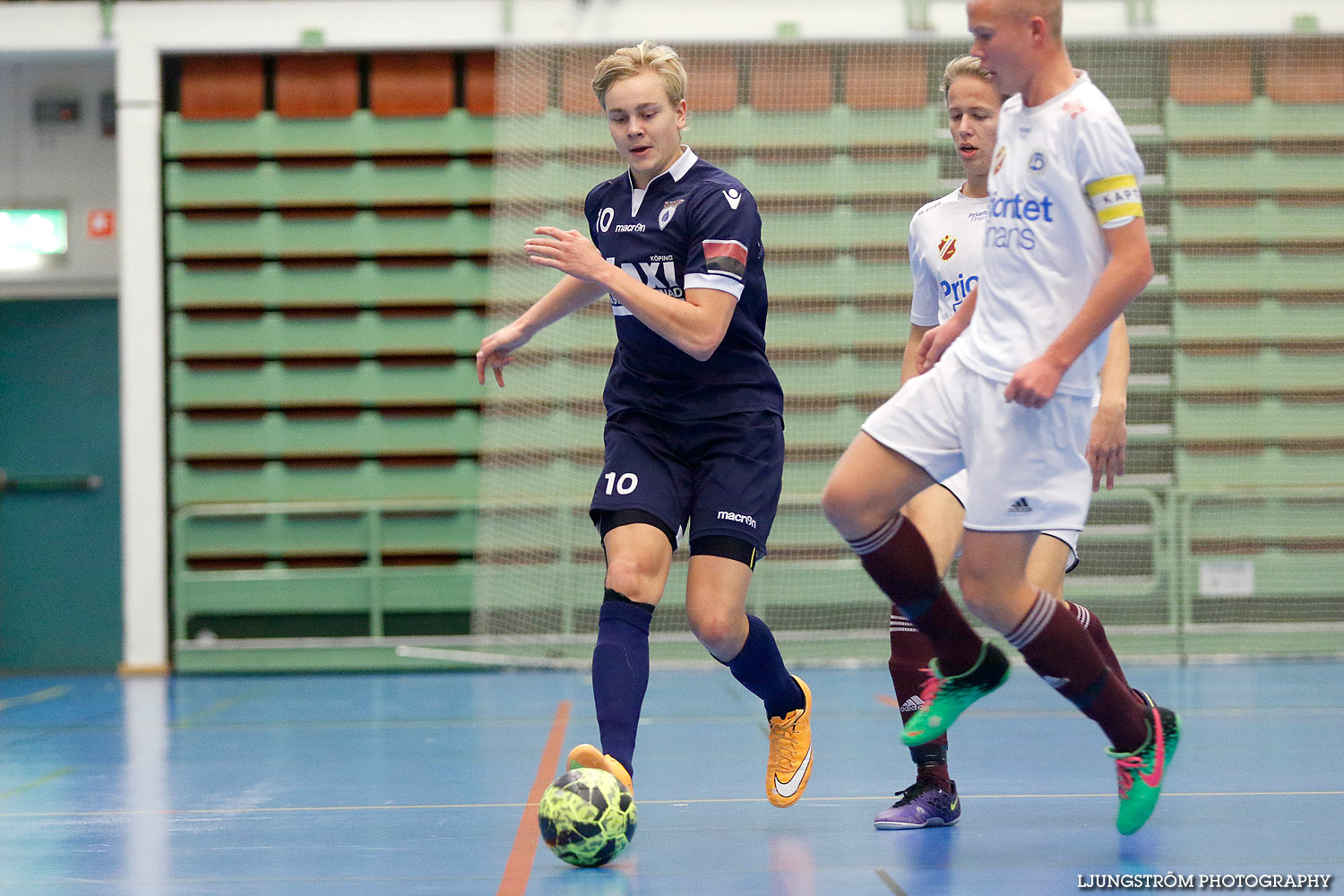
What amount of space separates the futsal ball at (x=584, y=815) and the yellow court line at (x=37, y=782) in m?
2.05

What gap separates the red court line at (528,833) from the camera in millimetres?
2617

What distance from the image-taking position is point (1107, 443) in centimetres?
291

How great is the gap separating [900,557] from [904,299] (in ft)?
18.4

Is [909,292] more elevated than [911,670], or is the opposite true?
[909,292]

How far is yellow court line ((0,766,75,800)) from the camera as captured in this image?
388 centimetres

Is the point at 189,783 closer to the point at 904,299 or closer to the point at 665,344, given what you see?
the point at 665,344

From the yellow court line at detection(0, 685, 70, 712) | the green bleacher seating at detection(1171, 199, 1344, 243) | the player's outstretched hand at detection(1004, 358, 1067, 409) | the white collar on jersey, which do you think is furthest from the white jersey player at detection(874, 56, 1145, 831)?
the green bleacher seating at detection(1171, 199, 1344, 243)

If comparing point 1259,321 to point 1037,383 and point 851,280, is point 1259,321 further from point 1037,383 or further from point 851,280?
point 1037,383

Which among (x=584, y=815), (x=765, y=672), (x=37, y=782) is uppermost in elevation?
(x=765, y=672)

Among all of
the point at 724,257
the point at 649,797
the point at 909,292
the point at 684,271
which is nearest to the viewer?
the point at 724,257

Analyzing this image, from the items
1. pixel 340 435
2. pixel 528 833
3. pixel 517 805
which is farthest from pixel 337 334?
pixel 528 833

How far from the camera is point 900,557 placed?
2834mm

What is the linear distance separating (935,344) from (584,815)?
1.33 m

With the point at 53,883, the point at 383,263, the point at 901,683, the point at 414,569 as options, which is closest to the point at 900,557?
the point at 901,683
